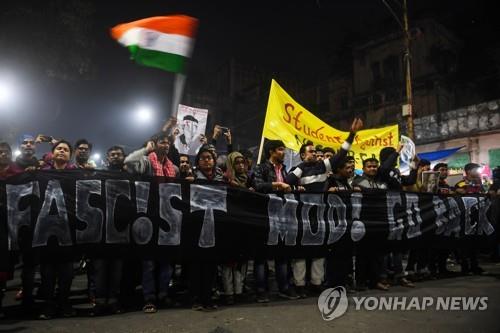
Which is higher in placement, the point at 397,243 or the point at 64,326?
the point at 397,243

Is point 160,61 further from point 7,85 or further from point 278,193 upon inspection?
point 7,85

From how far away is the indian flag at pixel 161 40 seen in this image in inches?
209

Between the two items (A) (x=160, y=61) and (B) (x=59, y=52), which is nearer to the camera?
(A) (x=160, y=61)

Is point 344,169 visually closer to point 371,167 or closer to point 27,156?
point 371,167

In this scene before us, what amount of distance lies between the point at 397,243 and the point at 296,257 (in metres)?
1.78

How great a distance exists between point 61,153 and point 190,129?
4077 mm

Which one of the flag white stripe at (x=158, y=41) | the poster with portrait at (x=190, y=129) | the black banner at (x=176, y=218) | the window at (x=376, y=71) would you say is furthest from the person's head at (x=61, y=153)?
the window at (x=376, y=71)

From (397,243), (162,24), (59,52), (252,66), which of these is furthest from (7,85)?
(252,66)

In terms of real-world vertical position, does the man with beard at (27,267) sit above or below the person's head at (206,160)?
below

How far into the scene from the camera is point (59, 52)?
19.4 metres

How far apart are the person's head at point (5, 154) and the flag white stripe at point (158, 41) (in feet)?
6.95

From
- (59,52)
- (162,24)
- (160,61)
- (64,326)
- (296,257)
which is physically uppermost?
(59,52)

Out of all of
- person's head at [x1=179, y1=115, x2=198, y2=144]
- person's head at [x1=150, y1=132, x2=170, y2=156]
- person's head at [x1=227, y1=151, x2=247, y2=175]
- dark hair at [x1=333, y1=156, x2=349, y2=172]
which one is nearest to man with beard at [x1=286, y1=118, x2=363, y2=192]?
dark hair at [x1=333, y1=156, x2=349, y2=172]

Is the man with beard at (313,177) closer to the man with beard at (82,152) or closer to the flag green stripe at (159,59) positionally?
the flag green stripe at (159,59)
